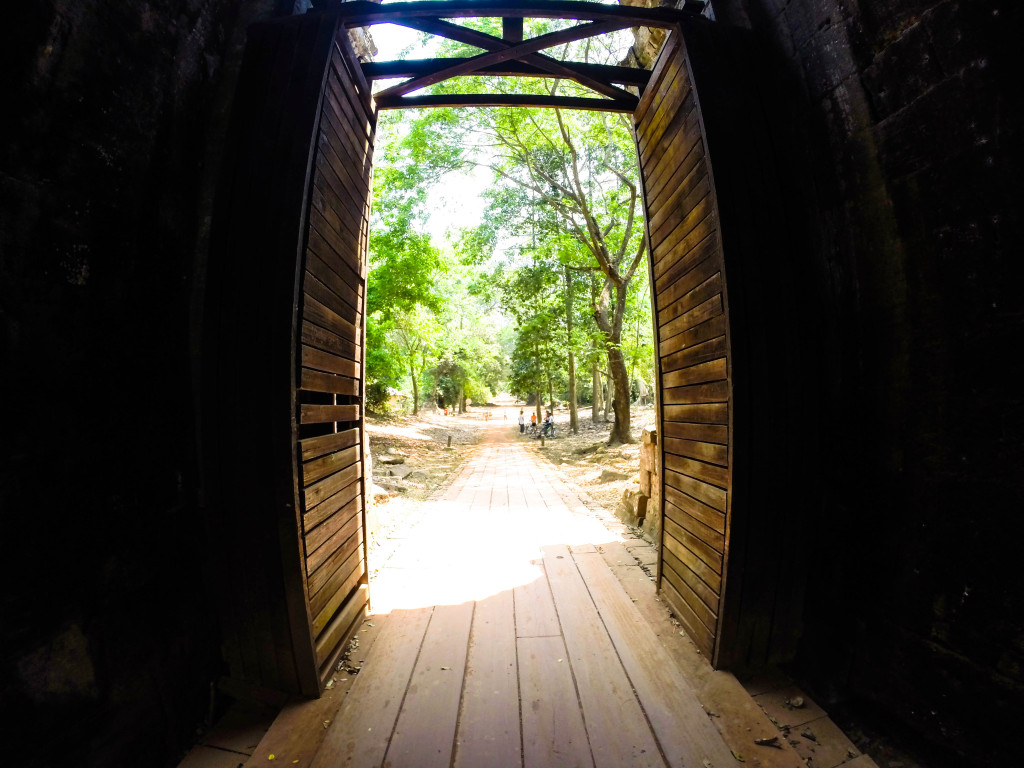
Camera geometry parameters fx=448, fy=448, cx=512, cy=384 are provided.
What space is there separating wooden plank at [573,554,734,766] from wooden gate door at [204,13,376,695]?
5.42 feet

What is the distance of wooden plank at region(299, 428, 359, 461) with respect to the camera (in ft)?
7.38

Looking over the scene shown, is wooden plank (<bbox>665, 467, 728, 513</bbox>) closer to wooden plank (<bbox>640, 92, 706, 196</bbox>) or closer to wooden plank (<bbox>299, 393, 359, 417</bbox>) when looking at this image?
wooden plank (<bbox>640, 92, 706, 196</bbox>)

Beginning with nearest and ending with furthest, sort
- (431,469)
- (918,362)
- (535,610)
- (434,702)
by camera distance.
A: 1. (918,362)
2. (434,702)
3. (535,610)
4. (431,469)

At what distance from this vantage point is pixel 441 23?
113 inches

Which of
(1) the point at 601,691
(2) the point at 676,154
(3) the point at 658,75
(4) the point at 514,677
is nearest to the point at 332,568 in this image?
(4) the point at 514,677

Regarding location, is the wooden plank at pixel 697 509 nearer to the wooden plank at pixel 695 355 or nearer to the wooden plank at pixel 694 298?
the wooden plank at pixel 695 355

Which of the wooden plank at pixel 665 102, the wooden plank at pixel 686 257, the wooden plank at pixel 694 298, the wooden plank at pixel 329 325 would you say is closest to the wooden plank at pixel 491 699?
the wooden plank at pixel 329 325

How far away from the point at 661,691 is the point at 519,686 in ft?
2.36

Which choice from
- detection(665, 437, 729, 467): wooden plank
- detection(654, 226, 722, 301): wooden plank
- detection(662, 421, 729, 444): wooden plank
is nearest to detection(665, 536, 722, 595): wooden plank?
detection(665, 437, 729, 467): wooden plank

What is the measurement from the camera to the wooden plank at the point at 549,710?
1.88 meters

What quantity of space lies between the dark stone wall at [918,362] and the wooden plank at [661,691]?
0.70 m

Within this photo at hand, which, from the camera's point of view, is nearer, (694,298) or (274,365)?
(274,365)

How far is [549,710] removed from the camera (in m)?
2.15

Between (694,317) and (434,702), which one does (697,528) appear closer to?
(694,317)
